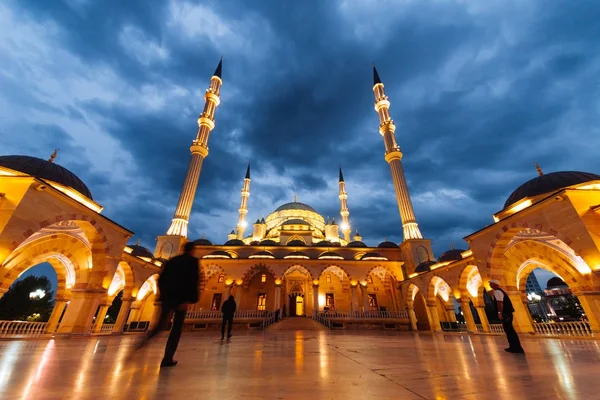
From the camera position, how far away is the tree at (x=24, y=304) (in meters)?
23.6

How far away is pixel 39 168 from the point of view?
11.1 metres

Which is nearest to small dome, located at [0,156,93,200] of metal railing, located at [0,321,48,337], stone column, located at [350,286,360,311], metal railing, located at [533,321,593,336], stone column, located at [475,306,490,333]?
metal railing, located at [0,321,48,337]

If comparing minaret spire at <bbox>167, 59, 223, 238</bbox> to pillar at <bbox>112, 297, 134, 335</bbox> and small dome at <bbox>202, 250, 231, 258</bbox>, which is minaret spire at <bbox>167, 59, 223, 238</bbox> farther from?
pillar at <bbox>112, 297, 134, 335</bbox>

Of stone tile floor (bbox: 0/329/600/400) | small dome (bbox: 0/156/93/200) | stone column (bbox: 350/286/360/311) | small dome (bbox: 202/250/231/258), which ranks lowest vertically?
stone tile floor (bbox: 0/329/600/400)

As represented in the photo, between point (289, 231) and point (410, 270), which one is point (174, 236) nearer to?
point (289, 231)

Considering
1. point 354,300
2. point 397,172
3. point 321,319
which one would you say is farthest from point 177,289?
point 397,172

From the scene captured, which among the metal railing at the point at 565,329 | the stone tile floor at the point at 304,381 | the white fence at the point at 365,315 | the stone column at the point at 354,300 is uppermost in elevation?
the stone column at the point at 354,300

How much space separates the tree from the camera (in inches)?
931

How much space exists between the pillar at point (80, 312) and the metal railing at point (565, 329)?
18998mm

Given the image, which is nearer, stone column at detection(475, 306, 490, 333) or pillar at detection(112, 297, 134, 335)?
stone column at detection(475, 306, 490, 333)

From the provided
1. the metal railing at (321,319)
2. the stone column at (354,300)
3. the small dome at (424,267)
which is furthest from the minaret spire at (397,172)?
the metal railing at (321,319)

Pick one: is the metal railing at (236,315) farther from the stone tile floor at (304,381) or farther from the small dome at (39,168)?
the stone tile floor at (304,381)

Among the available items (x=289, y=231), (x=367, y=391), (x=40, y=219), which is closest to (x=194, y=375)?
(x=367, y=391)

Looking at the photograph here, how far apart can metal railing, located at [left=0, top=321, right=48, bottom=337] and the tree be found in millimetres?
14049
